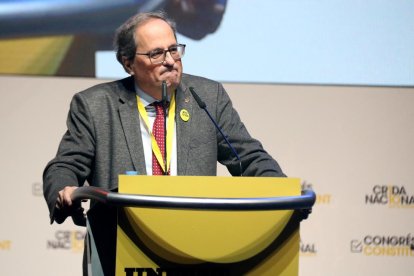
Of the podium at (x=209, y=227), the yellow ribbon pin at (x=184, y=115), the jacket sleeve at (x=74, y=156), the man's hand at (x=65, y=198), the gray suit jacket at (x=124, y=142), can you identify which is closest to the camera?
the podium at (x=209, y=227)

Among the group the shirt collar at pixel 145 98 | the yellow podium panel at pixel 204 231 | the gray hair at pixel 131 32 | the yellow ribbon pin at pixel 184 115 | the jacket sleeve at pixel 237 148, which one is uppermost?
the gray hair at pixel 131 32

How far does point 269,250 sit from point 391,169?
3160 millimetres

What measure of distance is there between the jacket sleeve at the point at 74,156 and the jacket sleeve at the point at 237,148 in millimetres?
482

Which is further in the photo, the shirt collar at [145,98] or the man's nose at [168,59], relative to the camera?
the shirt collar at [145,98]

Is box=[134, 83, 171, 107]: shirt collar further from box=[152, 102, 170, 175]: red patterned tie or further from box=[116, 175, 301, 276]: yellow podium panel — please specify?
box=[116, 175, 301, 276]: yellow podium panel

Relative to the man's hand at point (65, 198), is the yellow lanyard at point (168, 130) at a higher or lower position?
higher

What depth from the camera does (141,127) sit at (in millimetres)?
2693

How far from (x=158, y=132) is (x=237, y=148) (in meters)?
0.31

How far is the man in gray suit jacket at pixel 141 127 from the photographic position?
8.57 ft

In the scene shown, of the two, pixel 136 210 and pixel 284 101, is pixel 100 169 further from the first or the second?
pixel 284 101

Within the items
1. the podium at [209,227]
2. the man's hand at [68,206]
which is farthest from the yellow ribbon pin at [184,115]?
the podium at [209,227]

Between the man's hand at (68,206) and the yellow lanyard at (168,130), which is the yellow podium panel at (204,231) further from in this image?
the yellow lanyard at (168,130)

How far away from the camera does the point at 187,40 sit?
15.2ft

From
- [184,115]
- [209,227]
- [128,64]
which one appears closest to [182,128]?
[184,115]
